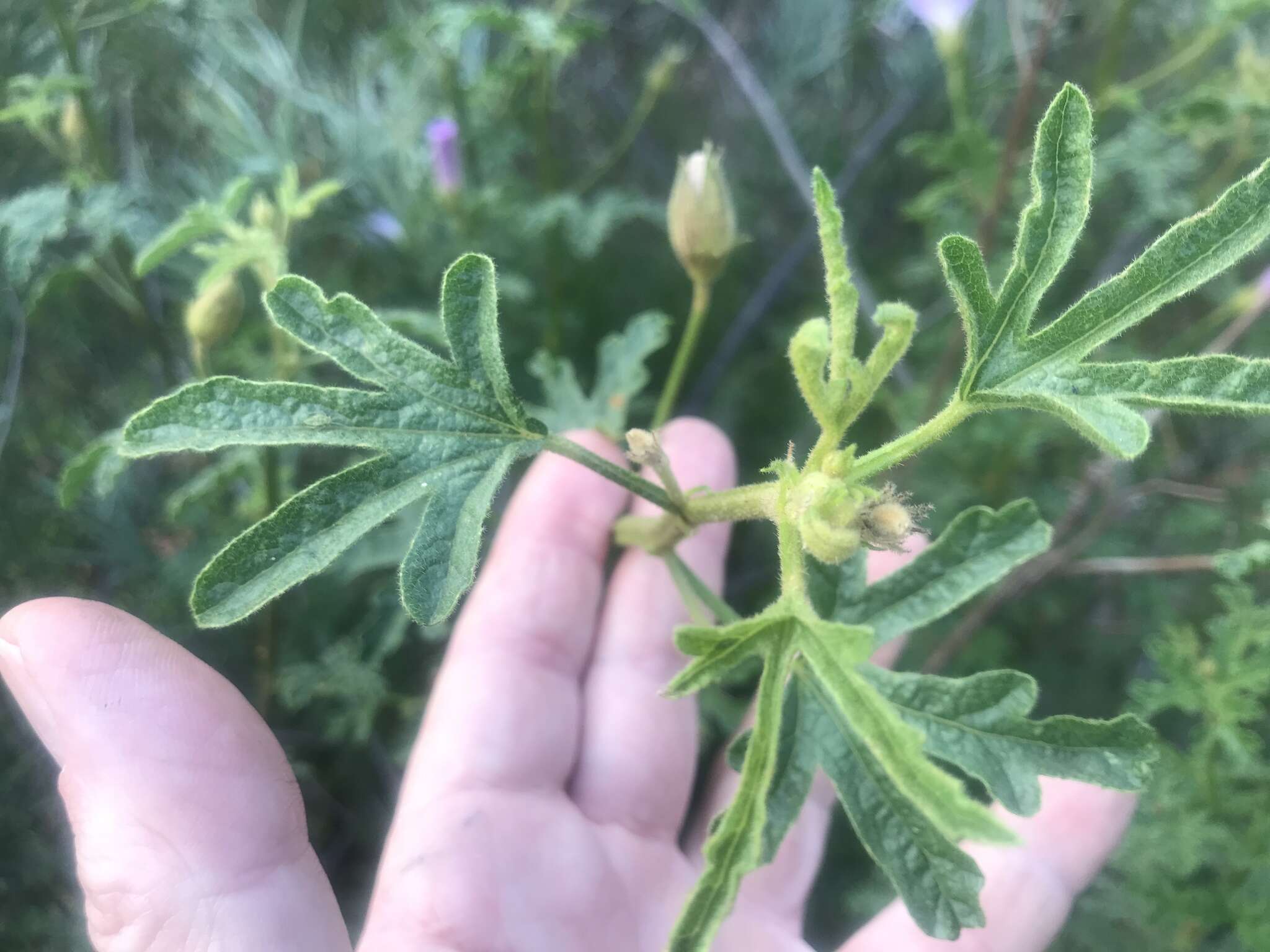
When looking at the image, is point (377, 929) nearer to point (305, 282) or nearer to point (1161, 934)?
point (305, 282)

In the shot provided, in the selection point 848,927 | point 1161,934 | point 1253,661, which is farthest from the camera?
point 848,927

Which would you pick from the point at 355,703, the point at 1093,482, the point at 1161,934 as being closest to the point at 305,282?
the point at 355,703

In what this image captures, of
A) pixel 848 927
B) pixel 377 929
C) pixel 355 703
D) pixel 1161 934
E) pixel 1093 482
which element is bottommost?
pixel 848 927

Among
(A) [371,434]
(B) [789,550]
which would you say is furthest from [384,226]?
(B) [789,550]

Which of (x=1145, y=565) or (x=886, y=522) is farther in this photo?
(x=1145, y=565)

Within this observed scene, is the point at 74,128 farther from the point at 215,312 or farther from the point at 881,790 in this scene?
the point at 881,790

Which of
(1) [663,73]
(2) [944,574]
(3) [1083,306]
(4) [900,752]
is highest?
(1) [663,73]
